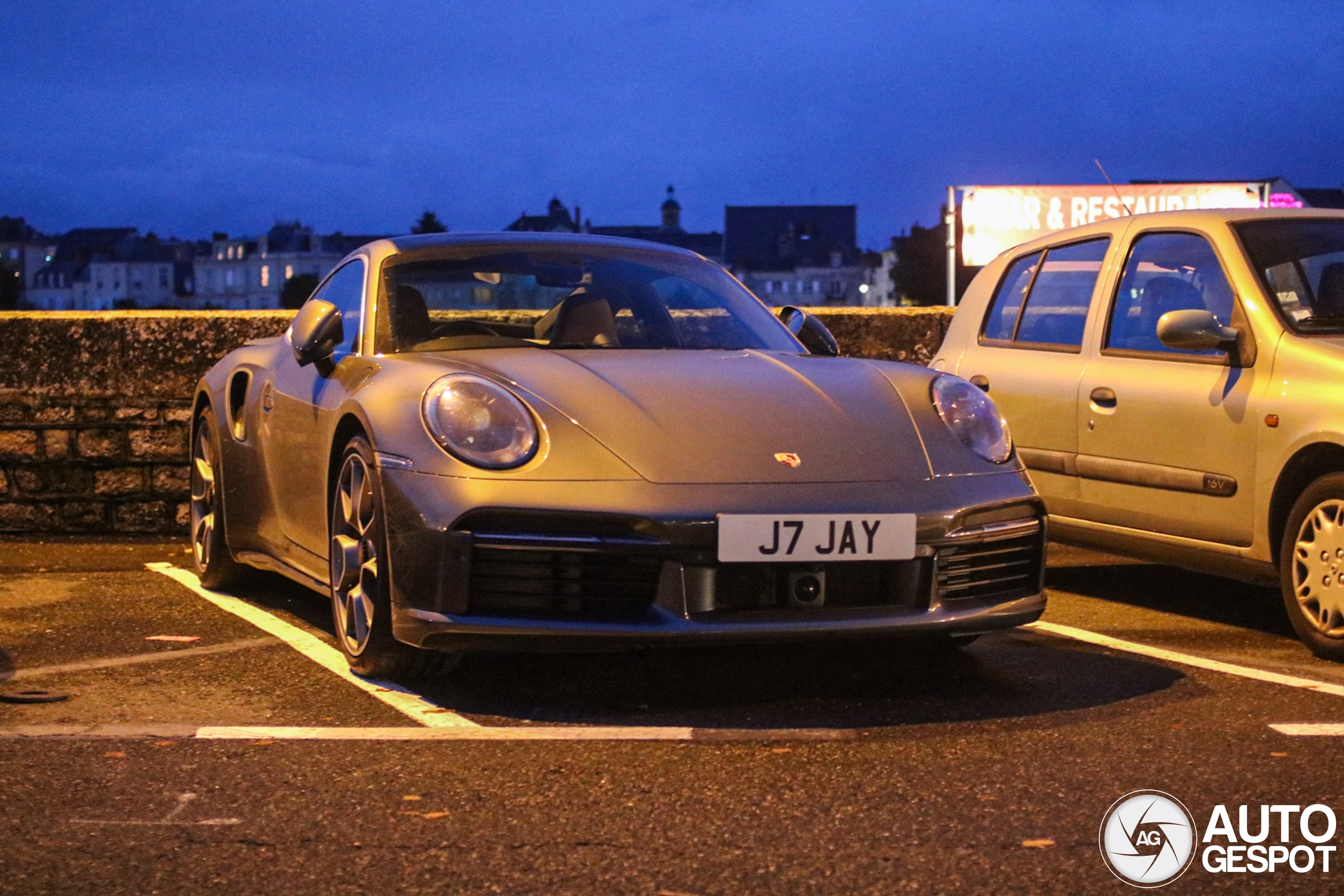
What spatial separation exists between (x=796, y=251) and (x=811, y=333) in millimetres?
136551

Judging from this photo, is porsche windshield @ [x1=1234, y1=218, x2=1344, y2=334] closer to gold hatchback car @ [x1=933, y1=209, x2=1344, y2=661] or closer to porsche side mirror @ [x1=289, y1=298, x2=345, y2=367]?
gold hatchback car @ [x1=933, y1=209, x2=1344, y2=661]

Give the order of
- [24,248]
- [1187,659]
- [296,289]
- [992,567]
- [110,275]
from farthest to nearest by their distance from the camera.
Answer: [110,275] → [24,248] → [296,289] → [1187,659] → [992,567]

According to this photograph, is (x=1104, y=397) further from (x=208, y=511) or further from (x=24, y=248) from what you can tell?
(x=24, y=248)

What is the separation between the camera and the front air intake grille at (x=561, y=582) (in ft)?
14.2

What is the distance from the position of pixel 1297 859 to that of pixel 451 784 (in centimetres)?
159

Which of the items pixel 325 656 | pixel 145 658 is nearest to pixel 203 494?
pixel 145 658

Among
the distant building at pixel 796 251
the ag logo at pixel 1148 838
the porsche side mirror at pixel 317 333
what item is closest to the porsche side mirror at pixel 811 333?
the porsche side mirror at pixel 317 333

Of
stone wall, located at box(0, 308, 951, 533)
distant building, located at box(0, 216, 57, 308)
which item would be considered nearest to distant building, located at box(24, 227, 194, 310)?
distant building, located at box(0, 216, 57, 308)

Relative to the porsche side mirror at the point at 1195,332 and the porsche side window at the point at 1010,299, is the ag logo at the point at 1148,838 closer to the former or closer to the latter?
the porsche side mirror at the point at 1195,332

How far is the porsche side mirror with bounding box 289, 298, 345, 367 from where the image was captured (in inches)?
215

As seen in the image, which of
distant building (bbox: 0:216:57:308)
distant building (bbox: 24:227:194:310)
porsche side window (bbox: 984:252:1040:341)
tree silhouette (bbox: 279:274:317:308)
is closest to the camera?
porsche side window (bbox: 984:252:1040:341)

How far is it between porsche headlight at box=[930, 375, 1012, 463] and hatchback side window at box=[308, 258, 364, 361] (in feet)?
5.70

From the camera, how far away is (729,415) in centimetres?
468

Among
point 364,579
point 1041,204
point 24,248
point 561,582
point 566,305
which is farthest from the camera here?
point 24,248
